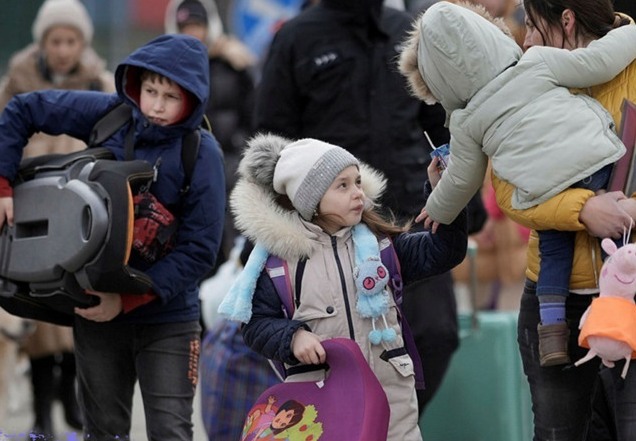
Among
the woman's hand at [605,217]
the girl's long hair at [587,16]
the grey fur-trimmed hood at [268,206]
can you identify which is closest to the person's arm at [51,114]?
the grey fur-trimmed hood at [268,206]

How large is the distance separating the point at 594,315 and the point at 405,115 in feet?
7.49

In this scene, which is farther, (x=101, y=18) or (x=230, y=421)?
(x=101, y=18)

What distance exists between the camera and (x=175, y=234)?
19.9 feet

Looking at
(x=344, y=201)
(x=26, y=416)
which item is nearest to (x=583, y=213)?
(x=344, y=201)

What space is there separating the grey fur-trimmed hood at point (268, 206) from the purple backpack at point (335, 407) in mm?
371

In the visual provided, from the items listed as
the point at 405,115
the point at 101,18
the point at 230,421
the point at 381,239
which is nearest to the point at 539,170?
the point at 381,239

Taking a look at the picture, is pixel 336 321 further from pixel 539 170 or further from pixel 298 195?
pixel 539 170

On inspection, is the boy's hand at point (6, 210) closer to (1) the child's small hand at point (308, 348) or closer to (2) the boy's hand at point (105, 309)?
(2) the boy's hand at point (105, 309)

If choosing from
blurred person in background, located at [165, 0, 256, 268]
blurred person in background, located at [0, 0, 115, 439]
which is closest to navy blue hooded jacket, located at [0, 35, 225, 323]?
blurred person in background, located at [0, 0, 115, 439]

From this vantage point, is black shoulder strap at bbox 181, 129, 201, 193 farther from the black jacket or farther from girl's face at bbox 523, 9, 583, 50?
girl's face at bbox 523, 9, 583, 50

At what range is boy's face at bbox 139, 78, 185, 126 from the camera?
19.7 feet

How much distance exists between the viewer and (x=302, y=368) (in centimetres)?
524

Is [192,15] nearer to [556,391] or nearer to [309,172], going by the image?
[309,172]

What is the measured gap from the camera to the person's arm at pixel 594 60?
190 inches
